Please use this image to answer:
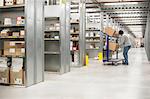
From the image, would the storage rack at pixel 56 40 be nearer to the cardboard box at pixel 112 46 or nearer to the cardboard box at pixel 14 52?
the cardboard box at pixel 14 52

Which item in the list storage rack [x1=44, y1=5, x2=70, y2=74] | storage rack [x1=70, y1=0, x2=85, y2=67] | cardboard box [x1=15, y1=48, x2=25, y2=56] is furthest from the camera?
storage rack [x1=70, y1=0, x2=85, y2=67]

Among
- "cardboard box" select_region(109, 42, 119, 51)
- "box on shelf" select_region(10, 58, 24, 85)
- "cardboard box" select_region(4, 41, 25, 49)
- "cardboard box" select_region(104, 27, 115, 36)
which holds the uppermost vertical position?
"cardboard box" select_region(104, 27, 115, 36)

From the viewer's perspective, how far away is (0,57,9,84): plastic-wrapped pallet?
6.88 meters

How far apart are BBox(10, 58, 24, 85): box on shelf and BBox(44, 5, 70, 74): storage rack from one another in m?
2.66

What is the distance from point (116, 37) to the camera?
15.3 m

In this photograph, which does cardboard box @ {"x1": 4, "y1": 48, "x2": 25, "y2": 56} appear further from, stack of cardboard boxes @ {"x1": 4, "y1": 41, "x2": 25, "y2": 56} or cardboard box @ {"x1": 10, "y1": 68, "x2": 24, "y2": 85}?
cardboard box @ {"x1": 10, "y1": 68, "x2": 24, "y2": 85}

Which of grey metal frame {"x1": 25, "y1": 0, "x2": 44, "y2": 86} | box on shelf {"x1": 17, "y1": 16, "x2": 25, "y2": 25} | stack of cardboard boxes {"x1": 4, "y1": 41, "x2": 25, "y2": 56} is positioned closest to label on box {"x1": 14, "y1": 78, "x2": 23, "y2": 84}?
grey metal frame {"x1": 25, "y1": 0, "x2": 44, "y2": 86}

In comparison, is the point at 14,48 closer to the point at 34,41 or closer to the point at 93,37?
the point at 34,41

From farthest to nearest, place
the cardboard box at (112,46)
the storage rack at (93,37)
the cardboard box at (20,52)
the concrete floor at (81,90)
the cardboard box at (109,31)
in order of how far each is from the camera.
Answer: the storage rack at (93,37) < the cardboard box at (112,46) < the cardboard box at (109,31) < the cardboard box at (20,52) < the concrete floor at (81,90)

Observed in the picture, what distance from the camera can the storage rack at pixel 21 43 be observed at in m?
6.68

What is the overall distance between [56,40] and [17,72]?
10.5 ft

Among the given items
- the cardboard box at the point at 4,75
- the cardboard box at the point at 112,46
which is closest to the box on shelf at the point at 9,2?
the cardboard box at the point at 4,75

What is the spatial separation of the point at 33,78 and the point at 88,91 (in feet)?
5.27

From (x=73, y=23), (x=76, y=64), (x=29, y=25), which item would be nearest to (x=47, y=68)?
(x=76, y=64)
